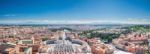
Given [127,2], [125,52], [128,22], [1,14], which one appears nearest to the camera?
[125,52]

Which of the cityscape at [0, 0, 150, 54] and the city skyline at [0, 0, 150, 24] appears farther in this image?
the city skyline at [0, 0, 150, 24]

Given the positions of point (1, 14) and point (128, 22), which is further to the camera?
point (128, 22)

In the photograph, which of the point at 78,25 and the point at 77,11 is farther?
the point at 78,25

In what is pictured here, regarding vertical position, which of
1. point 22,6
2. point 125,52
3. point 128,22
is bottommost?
point 125,52

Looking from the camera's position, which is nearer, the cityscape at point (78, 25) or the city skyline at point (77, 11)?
the cityscape at point (78, 25)

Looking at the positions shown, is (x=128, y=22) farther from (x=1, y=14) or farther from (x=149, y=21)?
(x=1, y=14)

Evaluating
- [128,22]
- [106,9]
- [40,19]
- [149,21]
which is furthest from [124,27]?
[40,19]
